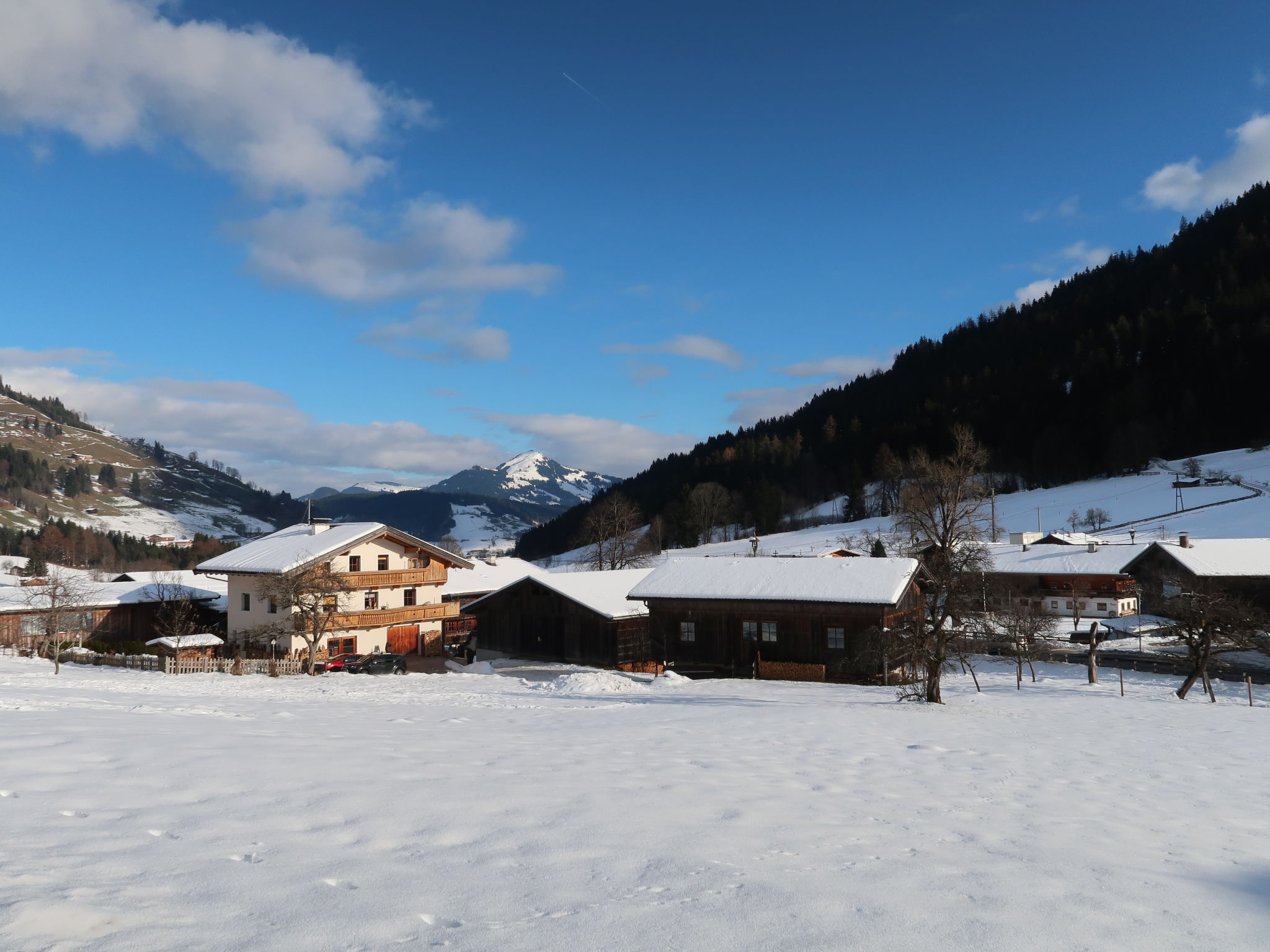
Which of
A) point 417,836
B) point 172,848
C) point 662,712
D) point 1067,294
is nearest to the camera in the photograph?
point 172,848

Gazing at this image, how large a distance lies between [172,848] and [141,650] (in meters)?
43.3

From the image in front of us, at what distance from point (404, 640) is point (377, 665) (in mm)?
10703

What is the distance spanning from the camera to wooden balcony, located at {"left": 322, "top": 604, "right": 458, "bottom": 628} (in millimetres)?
43000

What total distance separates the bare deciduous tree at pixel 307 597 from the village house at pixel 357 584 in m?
0.88

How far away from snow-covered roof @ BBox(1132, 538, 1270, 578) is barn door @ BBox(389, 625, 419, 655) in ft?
187

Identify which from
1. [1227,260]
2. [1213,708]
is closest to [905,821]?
[1213,708]

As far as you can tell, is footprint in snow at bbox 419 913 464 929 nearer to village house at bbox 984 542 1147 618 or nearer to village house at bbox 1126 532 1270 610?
village house at bbox 1126 532 1270 610

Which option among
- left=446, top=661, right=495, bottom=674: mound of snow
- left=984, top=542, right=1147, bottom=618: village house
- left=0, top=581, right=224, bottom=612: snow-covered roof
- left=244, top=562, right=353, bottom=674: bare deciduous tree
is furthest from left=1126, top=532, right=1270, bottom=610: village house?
left=0, top=581, right=224, bottom=612: snow-covered roof

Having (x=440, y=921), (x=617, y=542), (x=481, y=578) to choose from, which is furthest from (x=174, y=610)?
(x=440, y=921)

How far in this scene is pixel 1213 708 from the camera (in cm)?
2525

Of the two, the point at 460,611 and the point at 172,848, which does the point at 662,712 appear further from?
the point at 460,611

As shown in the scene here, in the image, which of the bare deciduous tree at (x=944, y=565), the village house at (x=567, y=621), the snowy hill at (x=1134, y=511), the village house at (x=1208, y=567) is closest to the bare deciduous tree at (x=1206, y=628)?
the bare deciduous tree at (x=944, y=565)

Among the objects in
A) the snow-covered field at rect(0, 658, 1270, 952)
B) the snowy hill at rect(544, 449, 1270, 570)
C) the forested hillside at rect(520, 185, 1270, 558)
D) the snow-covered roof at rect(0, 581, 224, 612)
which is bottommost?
the snow-covered field at rect(0, 658, 1270, 952)

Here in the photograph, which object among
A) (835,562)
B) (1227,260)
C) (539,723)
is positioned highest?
(1227,260)
